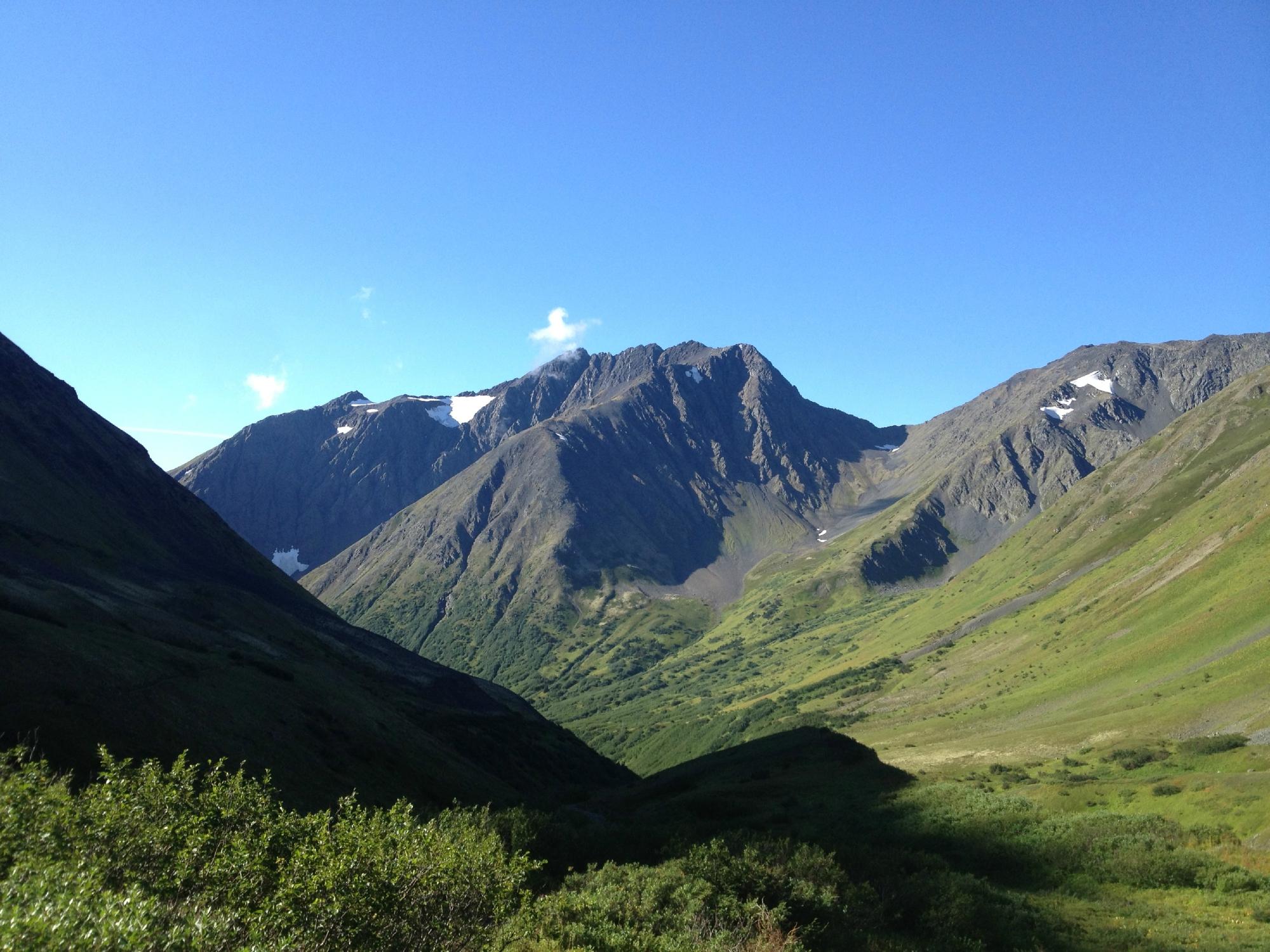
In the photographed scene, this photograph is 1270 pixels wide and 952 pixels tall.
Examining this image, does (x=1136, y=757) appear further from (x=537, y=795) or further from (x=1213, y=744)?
(x=537, y=795)

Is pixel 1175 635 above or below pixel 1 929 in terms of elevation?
below

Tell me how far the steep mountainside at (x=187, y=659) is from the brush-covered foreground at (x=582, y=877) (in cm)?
982

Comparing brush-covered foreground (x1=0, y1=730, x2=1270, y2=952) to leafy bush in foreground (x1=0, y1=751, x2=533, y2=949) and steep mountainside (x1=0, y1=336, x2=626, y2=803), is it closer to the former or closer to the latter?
leafy bush in foreground (x1=0, y1=751, x2=533, y2=949)

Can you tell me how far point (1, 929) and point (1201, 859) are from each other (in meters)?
55.6

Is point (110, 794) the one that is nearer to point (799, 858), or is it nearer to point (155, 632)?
point (799, 858)

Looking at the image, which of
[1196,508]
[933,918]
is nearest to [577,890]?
[933,918]

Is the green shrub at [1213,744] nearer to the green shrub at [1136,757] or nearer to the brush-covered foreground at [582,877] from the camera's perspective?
the green shrub at [1136,757]

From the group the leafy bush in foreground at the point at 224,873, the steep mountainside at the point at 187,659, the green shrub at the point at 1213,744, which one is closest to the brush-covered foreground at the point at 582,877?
the leafy bush in foreground at the point at 224,873

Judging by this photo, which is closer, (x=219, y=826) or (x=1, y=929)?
(x=1, y=929)

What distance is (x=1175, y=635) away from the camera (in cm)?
12506

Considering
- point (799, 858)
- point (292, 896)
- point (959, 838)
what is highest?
point (292, 896)

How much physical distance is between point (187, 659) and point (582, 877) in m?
58.5

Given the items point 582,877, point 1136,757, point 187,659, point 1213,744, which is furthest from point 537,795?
point 1213,744

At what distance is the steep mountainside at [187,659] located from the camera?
188ft
